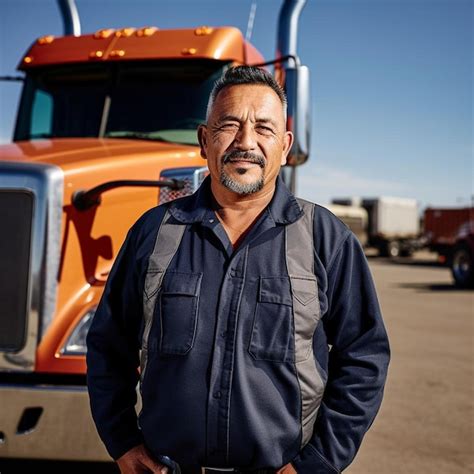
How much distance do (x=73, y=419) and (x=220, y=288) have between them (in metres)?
1.28

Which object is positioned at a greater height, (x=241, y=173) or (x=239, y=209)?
(x=241, y=173)

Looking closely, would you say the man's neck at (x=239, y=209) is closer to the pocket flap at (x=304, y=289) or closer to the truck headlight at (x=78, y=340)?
the pocket flap at (x=304, y=289)

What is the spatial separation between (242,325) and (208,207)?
1.34ft

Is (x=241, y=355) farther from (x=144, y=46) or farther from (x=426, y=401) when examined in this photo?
(x=426, y=401)

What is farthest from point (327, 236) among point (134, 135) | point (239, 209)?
point (134, 135)

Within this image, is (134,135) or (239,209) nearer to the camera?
(239,209)

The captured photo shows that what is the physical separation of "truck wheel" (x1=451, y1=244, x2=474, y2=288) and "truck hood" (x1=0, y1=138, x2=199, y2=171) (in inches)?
524

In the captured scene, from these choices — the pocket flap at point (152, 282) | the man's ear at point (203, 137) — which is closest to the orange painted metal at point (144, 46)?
the man's ear at point (203, 137)

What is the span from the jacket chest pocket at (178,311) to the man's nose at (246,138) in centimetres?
41

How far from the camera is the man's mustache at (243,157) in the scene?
1806 mm

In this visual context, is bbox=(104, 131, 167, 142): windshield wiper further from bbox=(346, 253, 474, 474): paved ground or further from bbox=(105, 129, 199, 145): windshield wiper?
bbox=(346, 253, 474, 474): paved ground

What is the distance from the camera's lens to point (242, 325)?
168cm

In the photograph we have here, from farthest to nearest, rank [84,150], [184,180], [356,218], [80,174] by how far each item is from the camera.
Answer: [356,218] → [84,150] → [184,180] → [80,174]

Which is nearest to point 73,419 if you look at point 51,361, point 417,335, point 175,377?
point 51,361
